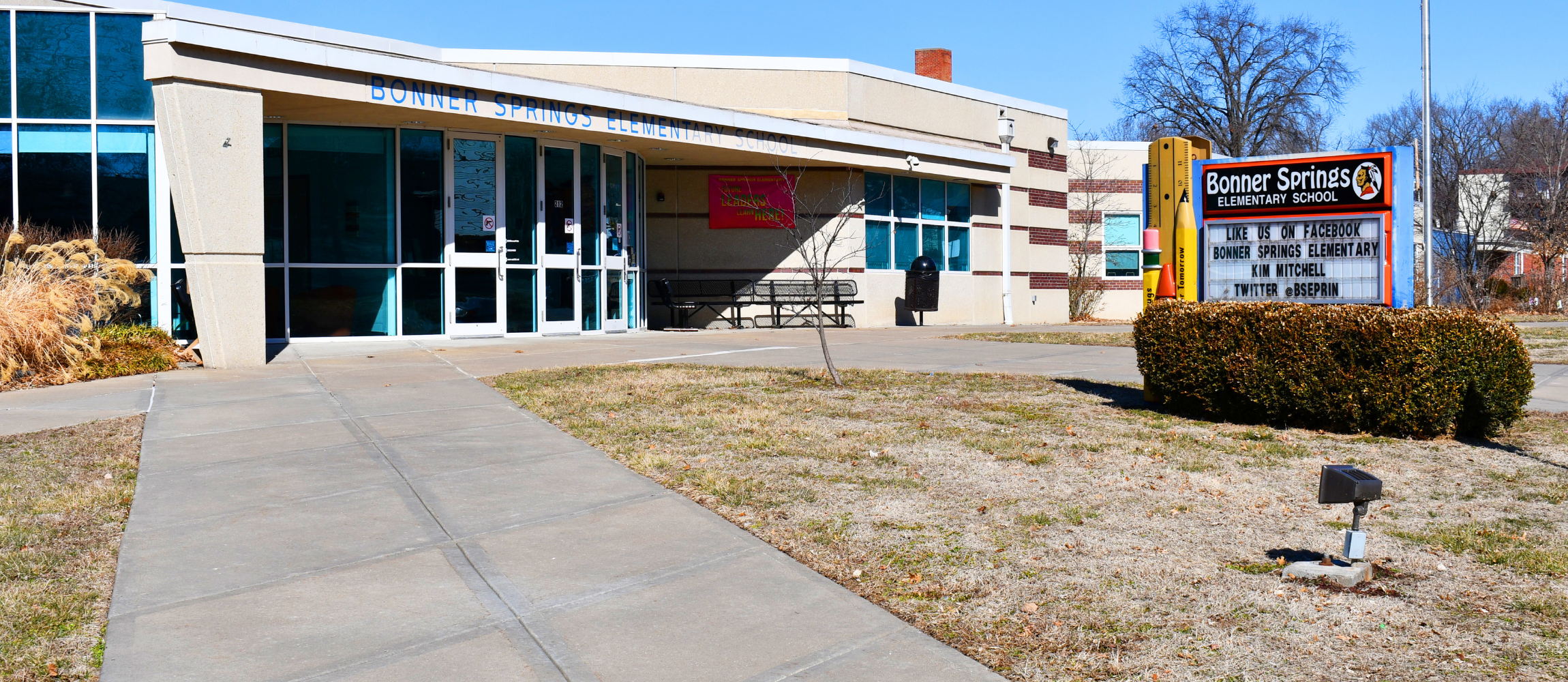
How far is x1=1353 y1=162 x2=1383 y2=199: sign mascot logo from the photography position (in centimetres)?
977

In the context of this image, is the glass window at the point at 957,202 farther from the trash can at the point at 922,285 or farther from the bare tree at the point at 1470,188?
the bare tree at the point at 1470,188

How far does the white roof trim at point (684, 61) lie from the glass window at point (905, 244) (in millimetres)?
2958

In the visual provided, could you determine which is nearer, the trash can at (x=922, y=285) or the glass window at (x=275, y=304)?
the glass window at (x=275, y=304)

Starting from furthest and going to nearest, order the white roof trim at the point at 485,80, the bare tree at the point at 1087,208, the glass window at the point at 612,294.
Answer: the bare tree at the point at 1087,208 < the glass window at the point at 612,294 < the white roof trim at the point at 485,80

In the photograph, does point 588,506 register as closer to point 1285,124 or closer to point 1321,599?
point 1321,599

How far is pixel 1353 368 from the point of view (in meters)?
8.56

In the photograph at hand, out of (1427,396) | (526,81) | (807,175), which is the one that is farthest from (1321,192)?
(807,175)

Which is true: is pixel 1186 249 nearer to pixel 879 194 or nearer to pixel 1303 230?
pixel 1303 230

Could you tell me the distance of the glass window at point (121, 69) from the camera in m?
14.1

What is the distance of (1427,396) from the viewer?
829cm

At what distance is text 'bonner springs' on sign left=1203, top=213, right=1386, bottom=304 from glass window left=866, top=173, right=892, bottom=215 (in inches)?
482

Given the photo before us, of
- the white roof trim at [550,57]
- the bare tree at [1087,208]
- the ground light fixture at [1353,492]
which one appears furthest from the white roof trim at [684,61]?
the ground light fixture at [1353,492]

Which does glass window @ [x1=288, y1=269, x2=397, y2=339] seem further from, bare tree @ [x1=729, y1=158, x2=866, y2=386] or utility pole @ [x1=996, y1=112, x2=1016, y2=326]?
utility pole @ [x1=996, y1=112, x2=1016, y2=326]

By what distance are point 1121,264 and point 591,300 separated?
1885 cm
